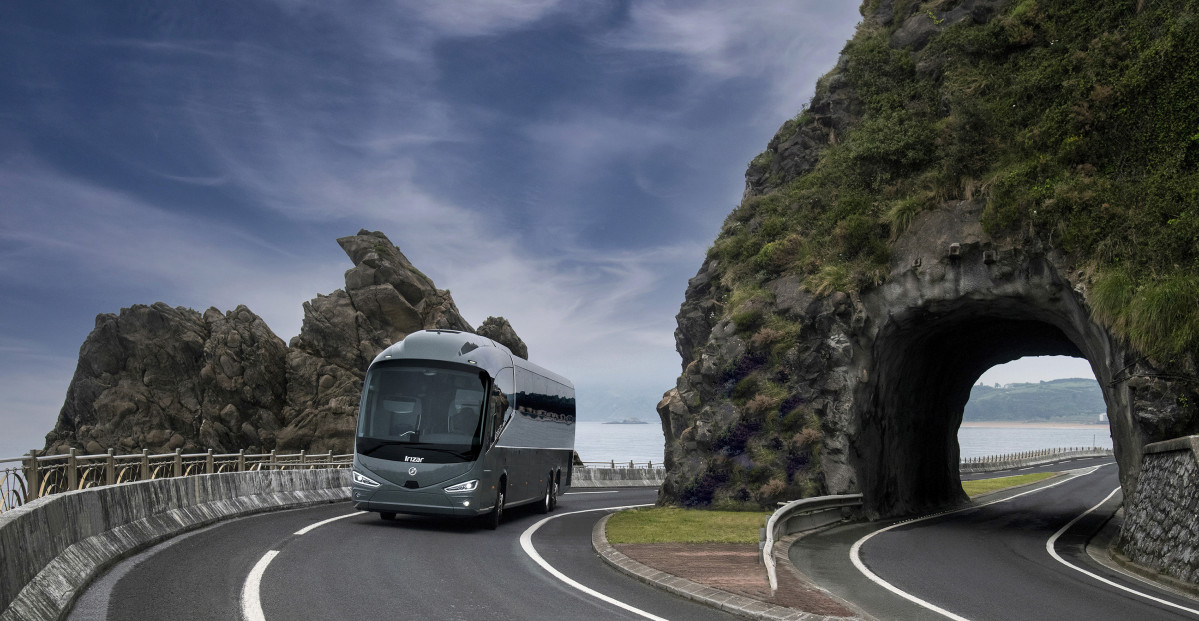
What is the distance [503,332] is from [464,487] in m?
57.2

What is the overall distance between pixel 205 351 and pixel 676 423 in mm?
49940

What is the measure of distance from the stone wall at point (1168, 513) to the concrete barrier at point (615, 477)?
2721 cm

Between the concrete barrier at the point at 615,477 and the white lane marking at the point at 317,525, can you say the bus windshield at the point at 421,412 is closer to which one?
the white lane marking at the point at 317,525

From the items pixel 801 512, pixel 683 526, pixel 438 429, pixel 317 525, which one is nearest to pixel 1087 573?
pixel 801 512

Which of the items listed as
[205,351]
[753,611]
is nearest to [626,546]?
[753,611]

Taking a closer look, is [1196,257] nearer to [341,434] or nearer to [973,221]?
[973,221]

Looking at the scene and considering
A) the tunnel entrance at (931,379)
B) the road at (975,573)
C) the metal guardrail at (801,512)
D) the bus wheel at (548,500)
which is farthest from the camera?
the tunnel entrance at (931,379)

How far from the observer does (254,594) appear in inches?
354

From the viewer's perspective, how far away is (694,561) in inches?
515

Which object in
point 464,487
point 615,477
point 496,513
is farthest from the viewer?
point 615,477

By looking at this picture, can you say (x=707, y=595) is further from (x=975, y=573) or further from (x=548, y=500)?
(x=548, y=500)

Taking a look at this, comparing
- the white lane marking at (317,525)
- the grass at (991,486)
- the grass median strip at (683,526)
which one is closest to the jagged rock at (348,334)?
the grass at (991,486)

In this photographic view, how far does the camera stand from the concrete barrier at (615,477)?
143 ft

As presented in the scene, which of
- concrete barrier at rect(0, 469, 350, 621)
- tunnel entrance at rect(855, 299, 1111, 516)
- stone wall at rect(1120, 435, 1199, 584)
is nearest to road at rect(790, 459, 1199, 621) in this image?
stone wall at rect(1120, 435, 1199, 584)
